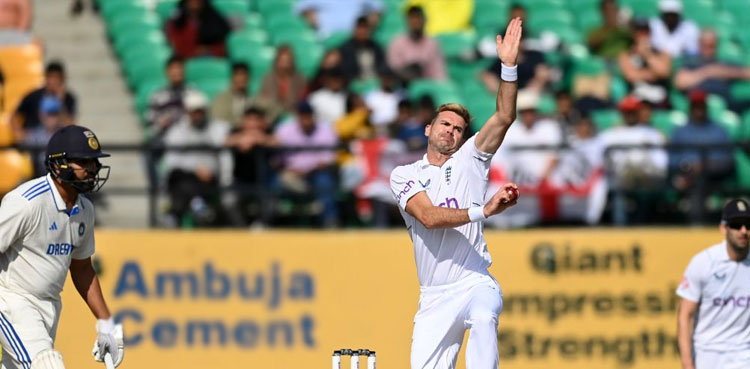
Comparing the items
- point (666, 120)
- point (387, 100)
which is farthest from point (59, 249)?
point (666, 120)

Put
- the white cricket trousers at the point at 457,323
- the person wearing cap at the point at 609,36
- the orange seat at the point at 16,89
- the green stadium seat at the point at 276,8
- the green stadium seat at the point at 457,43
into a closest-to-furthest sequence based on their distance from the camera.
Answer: the white cricket trousers at the point at 457,323, the orange seat at the point at 16,89, the green stadium seat at the point at 457,43, the person wearing cap at the point at 609,36, the green stadium seat at the point at 276,8

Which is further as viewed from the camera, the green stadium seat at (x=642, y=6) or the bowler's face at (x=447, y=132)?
the green stadium seat at (x=642, y=6)

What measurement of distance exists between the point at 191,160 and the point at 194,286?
131 cm

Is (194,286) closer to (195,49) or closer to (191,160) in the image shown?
(191,160)

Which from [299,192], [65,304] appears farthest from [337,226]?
[65,304]

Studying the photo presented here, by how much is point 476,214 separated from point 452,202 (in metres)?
0.59

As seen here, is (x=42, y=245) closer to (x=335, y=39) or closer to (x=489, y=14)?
(x=335, y=39)

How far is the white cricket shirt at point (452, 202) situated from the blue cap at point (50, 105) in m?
6.69

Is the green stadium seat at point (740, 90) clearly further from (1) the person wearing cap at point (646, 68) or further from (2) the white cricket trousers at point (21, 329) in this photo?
(2) the white cricket trousers at point (21, 329)

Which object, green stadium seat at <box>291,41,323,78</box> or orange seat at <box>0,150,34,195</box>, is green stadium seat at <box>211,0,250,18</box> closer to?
green stadium seat at <box>291,41,323,78</box>

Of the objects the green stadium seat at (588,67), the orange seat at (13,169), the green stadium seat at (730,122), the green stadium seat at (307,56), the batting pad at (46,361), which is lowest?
the batting pad at (46,361)

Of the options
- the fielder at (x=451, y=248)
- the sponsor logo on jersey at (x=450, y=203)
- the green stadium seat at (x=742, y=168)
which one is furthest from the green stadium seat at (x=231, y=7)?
the sponsor logo on jersey at (x=450, y=203)

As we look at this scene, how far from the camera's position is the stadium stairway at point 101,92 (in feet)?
48.6

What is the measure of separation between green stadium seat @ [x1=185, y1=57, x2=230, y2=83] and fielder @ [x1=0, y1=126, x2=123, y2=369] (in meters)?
7.98
